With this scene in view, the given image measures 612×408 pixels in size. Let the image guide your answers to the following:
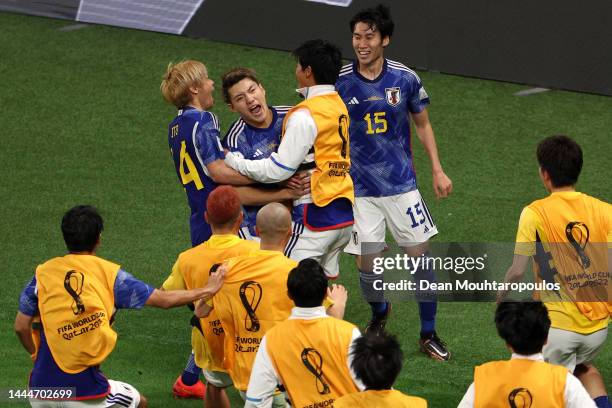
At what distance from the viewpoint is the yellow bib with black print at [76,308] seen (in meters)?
6.59

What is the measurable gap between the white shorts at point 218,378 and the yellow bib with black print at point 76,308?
2.72 ft

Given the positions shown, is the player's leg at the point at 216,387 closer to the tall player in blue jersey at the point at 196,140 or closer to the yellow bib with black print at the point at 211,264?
the yellow bib with black print at the point at 211,264

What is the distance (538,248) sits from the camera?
22.9ft

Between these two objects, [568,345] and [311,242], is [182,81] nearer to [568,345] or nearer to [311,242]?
[311,242]

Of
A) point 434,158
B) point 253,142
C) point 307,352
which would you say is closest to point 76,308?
point 307,352

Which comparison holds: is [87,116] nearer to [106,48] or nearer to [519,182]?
[106,48]

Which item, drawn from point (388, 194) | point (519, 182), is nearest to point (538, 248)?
point (388, 194)

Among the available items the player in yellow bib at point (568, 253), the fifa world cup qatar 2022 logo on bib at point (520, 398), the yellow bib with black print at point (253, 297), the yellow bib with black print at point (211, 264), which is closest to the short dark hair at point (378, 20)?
the player in yellow bib at point (568, 253)

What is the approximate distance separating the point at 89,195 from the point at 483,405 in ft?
21.5

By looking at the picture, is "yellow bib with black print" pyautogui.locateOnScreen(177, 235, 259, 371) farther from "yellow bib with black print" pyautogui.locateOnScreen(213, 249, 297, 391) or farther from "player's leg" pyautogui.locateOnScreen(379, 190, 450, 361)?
"player's leg" pyautogui.locateOnScreen(379, 190, 450, 361)

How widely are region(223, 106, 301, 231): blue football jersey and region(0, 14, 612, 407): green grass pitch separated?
1.30 m

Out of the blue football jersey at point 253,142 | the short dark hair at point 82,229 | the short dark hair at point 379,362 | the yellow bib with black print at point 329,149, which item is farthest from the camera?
the blue football jersey at point 253,142

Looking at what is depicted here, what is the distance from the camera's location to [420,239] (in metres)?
8.97

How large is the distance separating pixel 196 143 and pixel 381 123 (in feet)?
5.42
